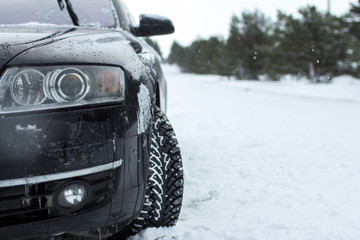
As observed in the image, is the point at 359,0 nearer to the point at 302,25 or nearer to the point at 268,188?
the point at 302,25

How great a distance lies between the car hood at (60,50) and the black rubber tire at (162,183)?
40 centimetres

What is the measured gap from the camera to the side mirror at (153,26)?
2.38m

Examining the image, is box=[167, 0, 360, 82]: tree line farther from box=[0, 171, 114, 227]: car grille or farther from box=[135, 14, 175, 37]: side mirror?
box=[0, 171, 114, 227]: car grille

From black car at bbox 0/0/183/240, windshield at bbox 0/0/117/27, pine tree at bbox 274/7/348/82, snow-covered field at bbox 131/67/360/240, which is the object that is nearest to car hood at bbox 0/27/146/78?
black car at bbox 0/0/183/240

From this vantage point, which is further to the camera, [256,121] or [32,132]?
[256,121]

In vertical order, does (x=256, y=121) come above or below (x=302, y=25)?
below

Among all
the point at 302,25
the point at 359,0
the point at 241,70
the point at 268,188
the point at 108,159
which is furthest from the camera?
the point at 241,70

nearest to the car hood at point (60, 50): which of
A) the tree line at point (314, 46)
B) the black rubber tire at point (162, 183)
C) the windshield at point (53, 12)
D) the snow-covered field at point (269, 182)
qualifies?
the black rubber tire at point (162, 183)

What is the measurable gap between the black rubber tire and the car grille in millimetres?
393

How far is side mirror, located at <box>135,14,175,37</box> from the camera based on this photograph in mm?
2381

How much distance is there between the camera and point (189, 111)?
698 cm

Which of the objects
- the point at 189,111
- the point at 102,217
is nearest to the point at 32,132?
the point at 102,217

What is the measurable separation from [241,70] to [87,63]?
28536 millimetres

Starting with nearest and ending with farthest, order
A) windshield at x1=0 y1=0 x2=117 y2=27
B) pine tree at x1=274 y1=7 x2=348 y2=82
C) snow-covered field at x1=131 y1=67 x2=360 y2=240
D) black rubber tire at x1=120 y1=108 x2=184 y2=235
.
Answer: black rubber tire at x1=120 y1=108 x2=184 y2=235 < snow-covered field at x1=131 y1=67 x2=360 y2=240 < windshield at x1=0 y1=0 x2=117 y2=27 < pine tree at x1=274 y1=7 x2=348 y2=82
